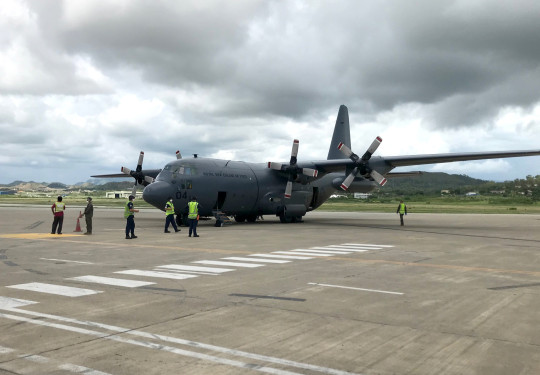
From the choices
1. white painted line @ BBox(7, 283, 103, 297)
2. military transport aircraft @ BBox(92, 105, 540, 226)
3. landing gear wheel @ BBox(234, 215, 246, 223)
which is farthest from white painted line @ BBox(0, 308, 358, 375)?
landing gear wheel @ BBox(234, 215, 246, 223)

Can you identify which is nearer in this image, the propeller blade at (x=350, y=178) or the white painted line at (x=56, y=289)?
the white painted line at (x=56, y=289)

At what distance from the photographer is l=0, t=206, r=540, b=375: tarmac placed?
5020mm

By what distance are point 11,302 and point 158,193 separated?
57.7ft

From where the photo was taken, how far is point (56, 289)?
8.80 m

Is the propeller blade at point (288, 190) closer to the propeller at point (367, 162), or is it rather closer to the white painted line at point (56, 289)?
the propeller at point (367, 162)

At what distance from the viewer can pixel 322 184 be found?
35031 millimetres

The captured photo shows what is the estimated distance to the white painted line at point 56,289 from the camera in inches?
332

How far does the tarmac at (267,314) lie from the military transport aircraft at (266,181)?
42.0ft

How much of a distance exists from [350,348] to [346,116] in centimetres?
3491

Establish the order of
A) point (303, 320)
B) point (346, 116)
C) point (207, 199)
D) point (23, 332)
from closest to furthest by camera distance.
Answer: point (23, 332) < point (303, 320) < point (207, 199) < point (346, 116)

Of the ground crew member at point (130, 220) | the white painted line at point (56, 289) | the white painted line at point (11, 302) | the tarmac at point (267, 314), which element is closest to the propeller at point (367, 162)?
the ground crew member at point (130, 220)

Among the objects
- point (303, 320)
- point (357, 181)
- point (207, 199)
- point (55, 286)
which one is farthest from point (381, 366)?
point (357, 181)

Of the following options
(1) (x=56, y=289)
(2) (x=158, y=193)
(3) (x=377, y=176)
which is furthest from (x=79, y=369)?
(3) (x=377, y=176)

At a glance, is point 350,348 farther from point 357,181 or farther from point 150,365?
point 357,181
